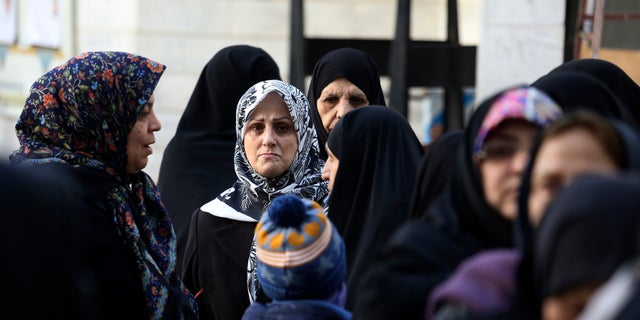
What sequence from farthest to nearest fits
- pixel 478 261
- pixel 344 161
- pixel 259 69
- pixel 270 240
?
pixel 259 69 → pixel 344 161 → pixel 270 240 → pixel 478 261

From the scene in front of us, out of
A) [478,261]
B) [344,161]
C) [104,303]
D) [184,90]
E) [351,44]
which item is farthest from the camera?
[184,90]

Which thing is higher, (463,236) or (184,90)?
(463,236)

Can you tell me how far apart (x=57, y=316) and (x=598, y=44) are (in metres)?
4.94

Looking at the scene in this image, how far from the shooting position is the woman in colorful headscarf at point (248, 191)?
4.38 metres

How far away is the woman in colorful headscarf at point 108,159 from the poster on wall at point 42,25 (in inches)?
355

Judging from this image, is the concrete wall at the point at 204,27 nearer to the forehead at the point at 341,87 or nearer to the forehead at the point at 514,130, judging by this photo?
the forehead at the point at 341,87

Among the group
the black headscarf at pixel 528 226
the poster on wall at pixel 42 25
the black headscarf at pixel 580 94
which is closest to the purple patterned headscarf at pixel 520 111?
the black headscarf at pixel 528 226

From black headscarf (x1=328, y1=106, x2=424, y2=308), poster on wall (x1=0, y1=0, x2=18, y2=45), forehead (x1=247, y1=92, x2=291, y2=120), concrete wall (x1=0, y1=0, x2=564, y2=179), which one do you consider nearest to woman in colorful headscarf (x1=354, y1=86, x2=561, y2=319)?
black headscarf (x1=328, y1=106, x2=424, y2=308)

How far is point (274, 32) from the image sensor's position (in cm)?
1149

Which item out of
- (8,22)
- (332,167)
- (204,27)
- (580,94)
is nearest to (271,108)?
(332,167)

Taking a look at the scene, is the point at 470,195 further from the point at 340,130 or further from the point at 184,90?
the point at 184,90

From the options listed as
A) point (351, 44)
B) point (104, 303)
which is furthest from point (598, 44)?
point (104, 303)

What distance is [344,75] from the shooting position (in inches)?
224

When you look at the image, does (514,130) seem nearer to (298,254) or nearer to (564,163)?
(564,163)
